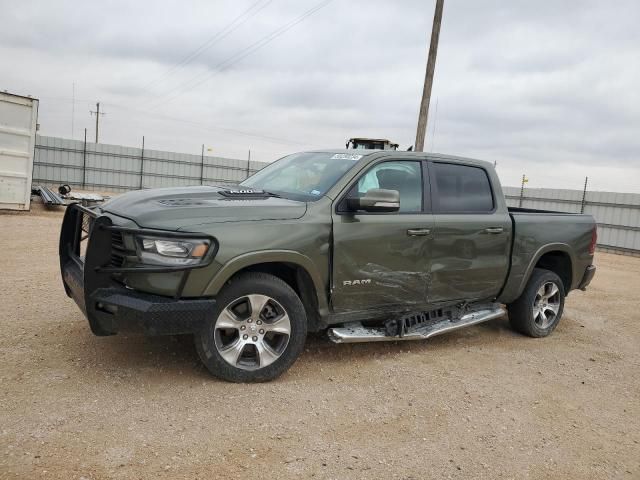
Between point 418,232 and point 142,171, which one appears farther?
point 142,171

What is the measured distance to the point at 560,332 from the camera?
633cm

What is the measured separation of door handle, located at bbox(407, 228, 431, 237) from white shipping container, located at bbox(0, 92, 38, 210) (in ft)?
41.6

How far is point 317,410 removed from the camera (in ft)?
12.1

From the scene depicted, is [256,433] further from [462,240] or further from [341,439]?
[462,240]

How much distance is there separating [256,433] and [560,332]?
4392mm

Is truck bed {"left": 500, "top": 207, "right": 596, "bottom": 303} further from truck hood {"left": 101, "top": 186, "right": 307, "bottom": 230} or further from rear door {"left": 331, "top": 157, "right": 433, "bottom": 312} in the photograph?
truck hood {"left": 101, "top": 186, "right": 307, "bottom": 230}

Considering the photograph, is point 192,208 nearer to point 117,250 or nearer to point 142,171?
point 117,250

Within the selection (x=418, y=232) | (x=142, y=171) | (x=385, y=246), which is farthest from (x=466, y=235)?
(x=142, y=171)

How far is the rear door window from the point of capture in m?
5.00

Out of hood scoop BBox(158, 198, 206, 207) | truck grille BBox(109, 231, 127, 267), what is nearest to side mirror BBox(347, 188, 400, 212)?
hood scoop BBox(158, 198, 206, 207)

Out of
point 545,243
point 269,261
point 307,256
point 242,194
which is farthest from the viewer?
point 545,243

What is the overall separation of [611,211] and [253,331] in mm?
18251

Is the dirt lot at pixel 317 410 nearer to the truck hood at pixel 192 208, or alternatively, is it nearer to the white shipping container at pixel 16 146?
the truck hood at pixel 192 208

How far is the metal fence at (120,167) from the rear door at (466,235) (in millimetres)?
23098
